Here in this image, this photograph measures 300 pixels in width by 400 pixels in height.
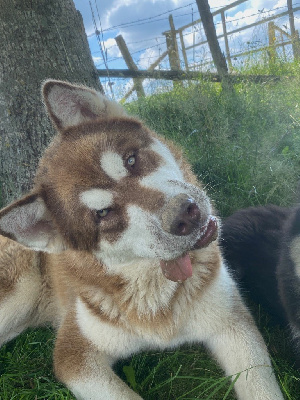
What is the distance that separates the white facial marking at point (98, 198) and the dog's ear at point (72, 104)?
553mm

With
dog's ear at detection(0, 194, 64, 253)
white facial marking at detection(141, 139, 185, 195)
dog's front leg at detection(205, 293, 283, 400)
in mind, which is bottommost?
dog's front leg at detection(205, 293, 283, 400)

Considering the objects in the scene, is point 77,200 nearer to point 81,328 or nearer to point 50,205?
point 50,205

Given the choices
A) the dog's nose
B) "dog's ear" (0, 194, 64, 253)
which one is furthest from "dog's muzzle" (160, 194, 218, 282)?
"dog's ear" (0, 194, 64, 253)

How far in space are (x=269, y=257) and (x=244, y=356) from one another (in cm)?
95

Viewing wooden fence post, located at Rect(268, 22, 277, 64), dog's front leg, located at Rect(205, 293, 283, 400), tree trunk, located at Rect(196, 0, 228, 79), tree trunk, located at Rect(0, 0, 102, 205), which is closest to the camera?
dog's front leg, located at Rect(205, 293, 283, 400)

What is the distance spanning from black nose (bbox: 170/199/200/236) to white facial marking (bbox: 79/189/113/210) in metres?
0.40

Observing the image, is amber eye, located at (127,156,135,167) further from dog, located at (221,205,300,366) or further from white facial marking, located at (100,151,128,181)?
dog, located at (221,205,300,366)

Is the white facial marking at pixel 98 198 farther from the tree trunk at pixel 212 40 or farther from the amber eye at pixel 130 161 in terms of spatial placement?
the tree trunk at pixel 212 40

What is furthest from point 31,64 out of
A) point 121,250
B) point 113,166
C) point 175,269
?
point 175,269

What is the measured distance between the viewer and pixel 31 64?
3816 millimetres

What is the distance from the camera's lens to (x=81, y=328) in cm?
262

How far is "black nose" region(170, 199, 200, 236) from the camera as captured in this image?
5.98 ft

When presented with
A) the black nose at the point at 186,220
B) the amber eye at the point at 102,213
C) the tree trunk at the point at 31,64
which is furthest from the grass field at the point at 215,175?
the tree trunk at the point at 31,64

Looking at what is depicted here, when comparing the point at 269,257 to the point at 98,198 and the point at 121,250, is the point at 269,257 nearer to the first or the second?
the point at 121,250
